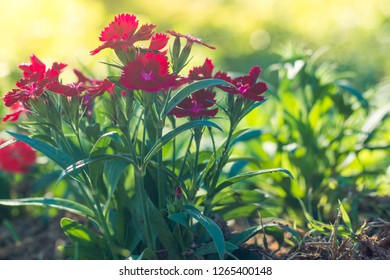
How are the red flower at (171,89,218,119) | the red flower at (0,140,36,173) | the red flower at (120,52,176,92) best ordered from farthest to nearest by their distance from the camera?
1. the red flower at (0,140,36,173)
2. the red flower at (171,89,218,119)
3. the red flower at (120,52,176,92)

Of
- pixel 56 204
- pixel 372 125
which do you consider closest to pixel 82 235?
pixel 56 204

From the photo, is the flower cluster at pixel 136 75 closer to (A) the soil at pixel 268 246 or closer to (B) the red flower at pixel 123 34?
(B) the red flower at pixel 123 34

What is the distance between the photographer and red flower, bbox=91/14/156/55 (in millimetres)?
1299

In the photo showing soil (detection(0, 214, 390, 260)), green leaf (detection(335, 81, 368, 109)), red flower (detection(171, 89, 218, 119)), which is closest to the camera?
red flower (detection(171, 89, 218, 119))

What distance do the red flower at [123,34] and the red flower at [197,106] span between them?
182mm

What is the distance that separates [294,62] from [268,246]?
65cm

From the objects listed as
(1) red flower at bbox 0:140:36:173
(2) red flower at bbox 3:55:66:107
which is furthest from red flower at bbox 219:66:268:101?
(1) red flower at bbox 0:140:36:173

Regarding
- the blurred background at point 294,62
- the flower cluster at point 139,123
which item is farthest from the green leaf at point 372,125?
the flower cluster at point 139,123

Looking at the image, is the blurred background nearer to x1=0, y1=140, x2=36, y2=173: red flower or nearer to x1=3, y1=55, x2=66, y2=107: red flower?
x1=0, y1=140, x2=36, y2=173: red flower

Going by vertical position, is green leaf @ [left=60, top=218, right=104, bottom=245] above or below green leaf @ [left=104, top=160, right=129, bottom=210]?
below

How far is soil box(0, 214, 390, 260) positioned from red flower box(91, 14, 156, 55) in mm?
632

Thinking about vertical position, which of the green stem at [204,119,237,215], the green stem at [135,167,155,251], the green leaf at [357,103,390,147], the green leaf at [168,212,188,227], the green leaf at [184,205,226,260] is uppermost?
the green leaf at [357,103,390,147]
